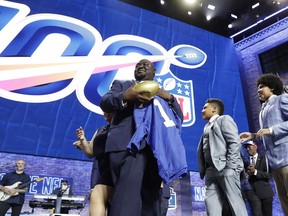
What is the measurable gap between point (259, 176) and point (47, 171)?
4.50 meters

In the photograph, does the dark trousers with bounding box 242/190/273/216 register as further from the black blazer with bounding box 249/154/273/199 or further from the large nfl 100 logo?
the large nfl 100 logo

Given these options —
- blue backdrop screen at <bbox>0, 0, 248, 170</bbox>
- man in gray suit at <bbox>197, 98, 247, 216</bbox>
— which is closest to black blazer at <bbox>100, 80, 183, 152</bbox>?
man in gray suit at <bbox>197, 98, 247, 216</bbox>

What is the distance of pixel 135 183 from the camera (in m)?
1.11

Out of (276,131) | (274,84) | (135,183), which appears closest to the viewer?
(135,183)

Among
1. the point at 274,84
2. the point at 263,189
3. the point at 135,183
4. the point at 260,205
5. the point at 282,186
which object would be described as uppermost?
the point at 274,84

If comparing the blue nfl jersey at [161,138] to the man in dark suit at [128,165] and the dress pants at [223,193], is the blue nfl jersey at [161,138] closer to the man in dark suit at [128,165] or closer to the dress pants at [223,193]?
the man in dark suit at [128,165]

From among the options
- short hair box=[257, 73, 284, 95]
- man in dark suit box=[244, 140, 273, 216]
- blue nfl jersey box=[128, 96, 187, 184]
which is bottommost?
blue nfl jersey box=[128, 96, 187, 184]

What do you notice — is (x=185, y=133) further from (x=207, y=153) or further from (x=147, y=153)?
(x=147, y=153)

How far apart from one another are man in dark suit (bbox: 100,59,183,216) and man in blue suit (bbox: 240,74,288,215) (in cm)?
97

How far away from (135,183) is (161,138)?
22cm

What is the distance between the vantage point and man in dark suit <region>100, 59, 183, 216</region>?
3.57 ft

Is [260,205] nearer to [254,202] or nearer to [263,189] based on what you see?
[254,202]

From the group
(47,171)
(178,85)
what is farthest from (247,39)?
(47,171)

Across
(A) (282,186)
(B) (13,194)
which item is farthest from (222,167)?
(B) (13,194)
